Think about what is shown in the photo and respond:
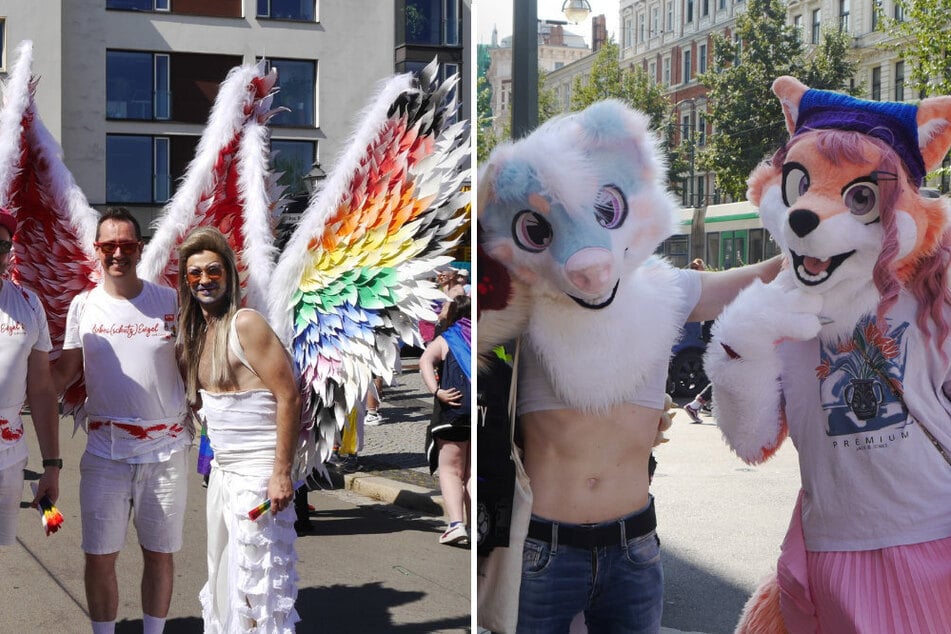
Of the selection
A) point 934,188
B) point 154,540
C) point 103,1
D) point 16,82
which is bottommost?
point 154,540

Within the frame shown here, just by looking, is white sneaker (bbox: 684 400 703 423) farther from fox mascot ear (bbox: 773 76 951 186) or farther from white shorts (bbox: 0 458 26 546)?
white shorts (bbox: 0 458 26 546)

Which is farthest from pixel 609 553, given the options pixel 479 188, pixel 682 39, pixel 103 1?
pixel 103 1

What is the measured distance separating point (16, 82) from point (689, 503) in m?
1.50

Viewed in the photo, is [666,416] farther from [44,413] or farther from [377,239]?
[44,413]

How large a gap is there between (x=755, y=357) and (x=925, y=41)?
56 centimetres

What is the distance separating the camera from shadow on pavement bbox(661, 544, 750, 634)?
5.88ft

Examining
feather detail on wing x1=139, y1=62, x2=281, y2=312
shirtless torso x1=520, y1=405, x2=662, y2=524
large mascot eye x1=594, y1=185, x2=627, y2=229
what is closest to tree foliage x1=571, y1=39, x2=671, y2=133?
large mascot eye x1=594, y1=185, x2=627, y2=229

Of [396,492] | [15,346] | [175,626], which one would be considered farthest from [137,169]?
[175,626]

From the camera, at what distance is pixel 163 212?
2121mm

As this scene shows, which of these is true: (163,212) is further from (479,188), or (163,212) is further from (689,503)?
(689,503)

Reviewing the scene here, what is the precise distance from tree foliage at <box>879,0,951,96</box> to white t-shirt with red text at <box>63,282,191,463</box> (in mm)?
1435

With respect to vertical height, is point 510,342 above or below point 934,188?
below

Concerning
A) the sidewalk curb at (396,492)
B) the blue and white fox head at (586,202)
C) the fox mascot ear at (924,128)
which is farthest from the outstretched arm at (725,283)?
the sidewalk curb at (396,492)

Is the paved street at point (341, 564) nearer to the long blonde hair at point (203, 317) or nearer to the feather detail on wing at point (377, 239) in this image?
the feather detail on wing at point (377, 239)
